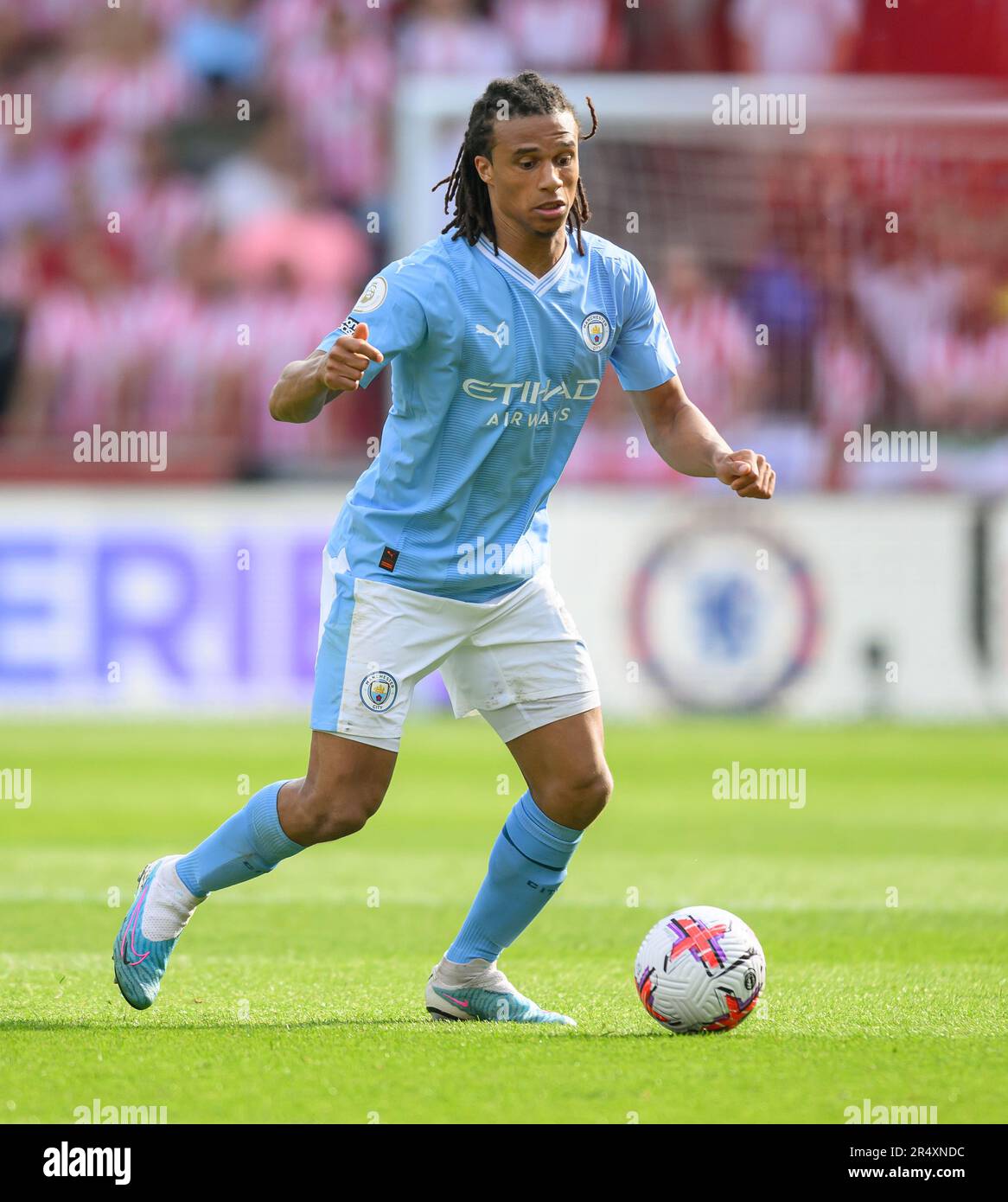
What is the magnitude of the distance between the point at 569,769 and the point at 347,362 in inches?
52.8

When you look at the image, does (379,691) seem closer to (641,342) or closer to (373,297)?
A: (373,297)

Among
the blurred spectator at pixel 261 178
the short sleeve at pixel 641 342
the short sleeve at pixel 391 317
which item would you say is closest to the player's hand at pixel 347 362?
the short sleeve at pixel 391 317

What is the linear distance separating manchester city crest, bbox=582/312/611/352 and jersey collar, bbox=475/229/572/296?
0.14 m

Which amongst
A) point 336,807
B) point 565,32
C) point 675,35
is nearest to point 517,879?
point 336,807

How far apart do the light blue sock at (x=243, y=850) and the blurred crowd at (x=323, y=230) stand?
31.6ft

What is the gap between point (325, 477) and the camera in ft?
48.9

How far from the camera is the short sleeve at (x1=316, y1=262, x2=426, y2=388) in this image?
4953 millimetres

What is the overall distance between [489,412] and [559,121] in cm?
78

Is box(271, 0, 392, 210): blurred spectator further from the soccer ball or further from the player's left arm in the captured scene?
the soccer ball

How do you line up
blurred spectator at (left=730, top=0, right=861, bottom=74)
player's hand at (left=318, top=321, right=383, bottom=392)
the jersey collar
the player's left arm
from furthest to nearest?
blurred spectator at (left=730, top=0, right=861, bottom=74)
the player's left arm
the jersey collar
player's hand at (left=318, top=321, right=383, bottom=392)

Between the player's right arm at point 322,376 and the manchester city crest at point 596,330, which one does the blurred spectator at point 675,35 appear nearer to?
the manchester city crest at point 596,330

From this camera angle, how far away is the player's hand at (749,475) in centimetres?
517

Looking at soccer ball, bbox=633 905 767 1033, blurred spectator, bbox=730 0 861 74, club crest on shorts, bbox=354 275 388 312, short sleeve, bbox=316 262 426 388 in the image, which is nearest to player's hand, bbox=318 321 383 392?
short sleeve, bbox=316 262 426 388
